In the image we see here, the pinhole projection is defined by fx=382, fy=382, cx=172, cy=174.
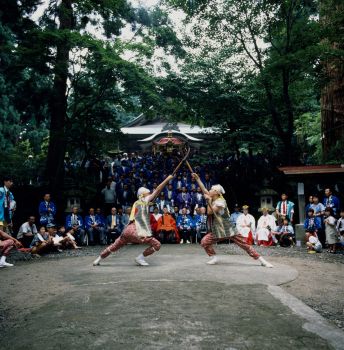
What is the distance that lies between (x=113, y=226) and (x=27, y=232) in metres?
3.06

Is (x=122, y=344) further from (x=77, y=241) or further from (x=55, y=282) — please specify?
(x=77, y=241)

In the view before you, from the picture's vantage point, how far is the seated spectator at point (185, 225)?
14203 millimetres

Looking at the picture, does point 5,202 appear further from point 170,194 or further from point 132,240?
point 170,194

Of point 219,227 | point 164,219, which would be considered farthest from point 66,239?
point 219,227

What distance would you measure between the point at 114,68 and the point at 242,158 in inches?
337

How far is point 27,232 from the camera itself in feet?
39.2

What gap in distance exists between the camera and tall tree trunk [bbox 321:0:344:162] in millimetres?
13016

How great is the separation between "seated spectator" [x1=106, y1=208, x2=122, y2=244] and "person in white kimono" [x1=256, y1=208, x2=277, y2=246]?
4966 millimetres

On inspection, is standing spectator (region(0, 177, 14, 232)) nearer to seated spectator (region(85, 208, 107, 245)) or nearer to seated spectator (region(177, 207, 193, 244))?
seated spectator (region(85, 208, 107, 245))

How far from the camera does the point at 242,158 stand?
1923cm

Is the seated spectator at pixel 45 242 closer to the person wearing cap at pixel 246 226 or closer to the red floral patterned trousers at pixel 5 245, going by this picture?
the red floral patterned trousers at pixel 5 245

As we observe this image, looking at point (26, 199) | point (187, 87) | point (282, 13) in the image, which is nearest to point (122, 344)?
point (26, 199)

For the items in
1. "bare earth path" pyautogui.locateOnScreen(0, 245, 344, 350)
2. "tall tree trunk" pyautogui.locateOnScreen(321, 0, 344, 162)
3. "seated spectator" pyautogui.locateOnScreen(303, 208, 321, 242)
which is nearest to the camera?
"bare earth path" pyautogui.locateOnScreen(0, 245, 344, 350)

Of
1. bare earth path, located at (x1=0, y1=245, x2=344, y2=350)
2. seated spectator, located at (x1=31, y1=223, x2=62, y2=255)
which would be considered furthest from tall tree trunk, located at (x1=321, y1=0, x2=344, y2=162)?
seated spectator, located at (x1=31, y1=223, x2=62, y2=255)
